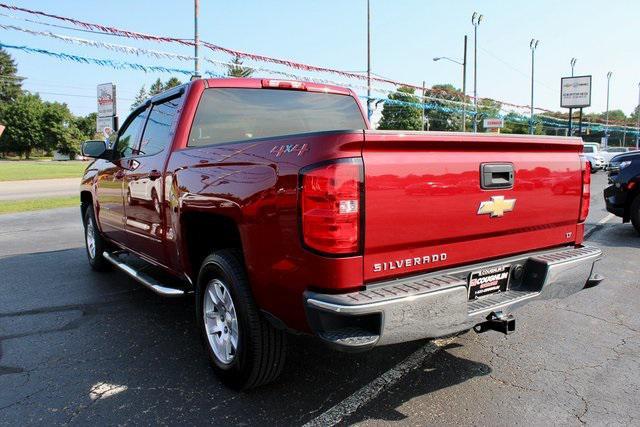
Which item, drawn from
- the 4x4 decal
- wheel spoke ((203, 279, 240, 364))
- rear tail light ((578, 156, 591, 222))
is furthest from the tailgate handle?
wheel spoke ((203, 279, 240, 364))

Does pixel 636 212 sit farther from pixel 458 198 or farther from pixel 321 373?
pixel 321 373

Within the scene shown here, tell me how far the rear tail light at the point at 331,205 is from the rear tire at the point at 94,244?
4.49 metres

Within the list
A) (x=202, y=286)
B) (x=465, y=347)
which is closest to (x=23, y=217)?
(x=202, y=286)

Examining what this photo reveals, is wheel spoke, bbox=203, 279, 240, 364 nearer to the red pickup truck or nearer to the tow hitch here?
the red pickup truck

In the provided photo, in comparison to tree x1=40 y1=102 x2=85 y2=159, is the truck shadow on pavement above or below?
below

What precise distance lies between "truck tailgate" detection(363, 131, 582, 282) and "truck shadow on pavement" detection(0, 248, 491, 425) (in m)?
0.94

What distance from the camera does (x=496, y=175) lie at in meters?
2.96

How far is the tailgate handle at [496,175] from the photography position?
9.48ft

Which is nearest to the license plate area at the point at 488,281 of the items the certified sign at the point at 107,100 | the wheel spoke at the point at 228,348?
the wheel spoke at the point at 228,348

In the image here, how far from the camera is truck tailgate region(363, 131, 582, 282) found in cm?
251

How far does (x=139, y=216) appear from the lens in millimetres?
4477

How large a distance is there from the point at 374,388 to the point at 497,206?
4.44ft

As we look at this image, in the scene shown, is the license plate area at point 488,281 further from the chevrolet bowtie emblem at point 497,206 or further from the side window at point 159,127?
the side window at point 159,127

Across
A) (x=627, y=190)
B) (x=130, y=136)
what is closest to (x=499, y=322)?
(x=130, y=136)
